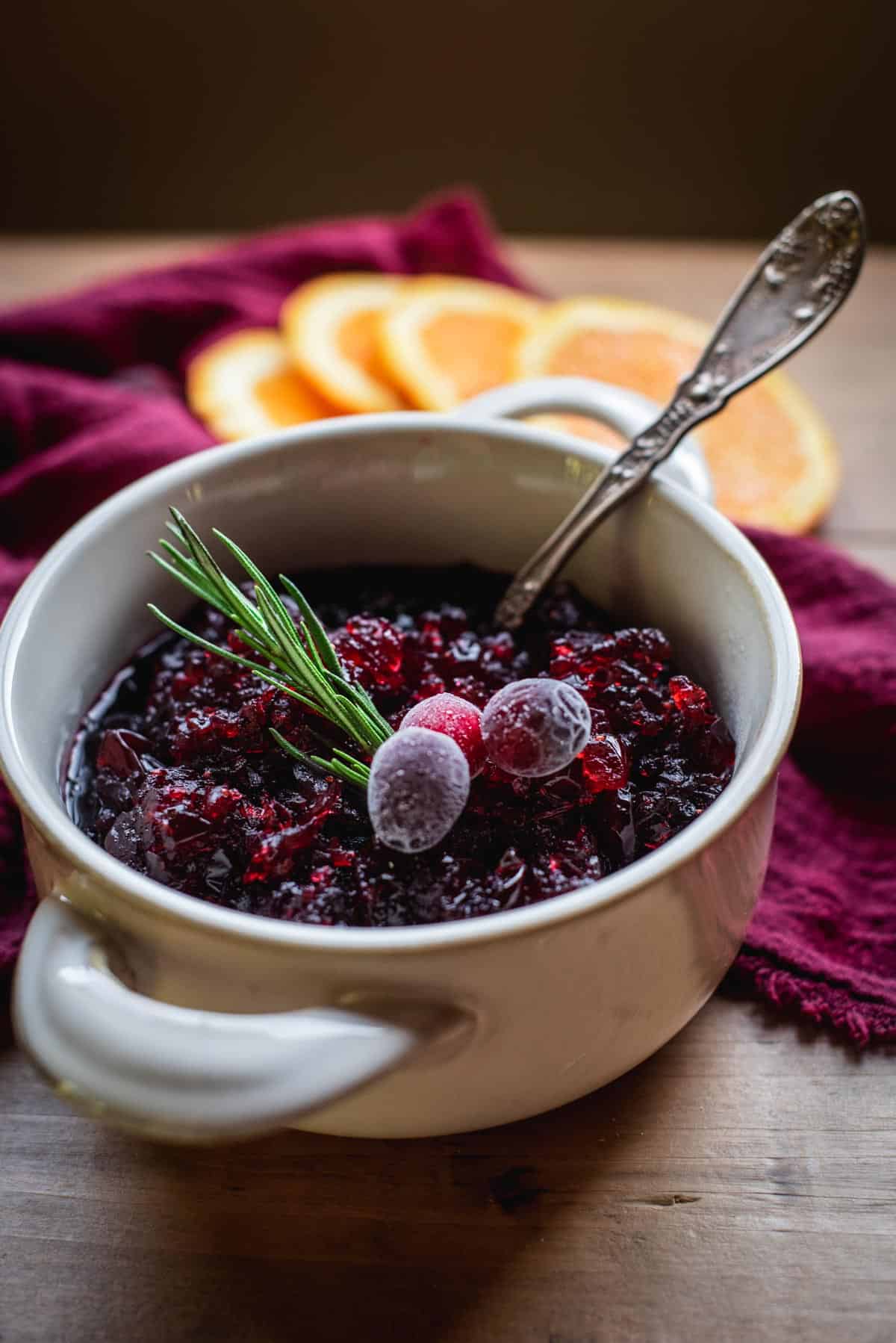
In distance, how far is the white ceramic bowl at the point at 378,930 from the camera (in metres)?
0.82

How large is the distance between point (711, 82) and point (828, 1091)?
269cm

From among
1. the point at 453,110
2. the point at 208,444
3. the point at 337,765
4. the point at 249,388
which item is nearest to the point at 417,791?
the point at 337,765

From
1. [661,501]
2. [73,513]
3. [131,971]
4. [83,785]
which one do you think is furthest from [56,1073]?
[73,513]

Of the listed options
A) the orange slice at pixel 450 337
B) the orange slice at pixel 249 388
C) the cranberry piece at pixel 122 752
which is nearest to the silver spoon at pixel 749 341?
the cranberry piece at pixel 122 752

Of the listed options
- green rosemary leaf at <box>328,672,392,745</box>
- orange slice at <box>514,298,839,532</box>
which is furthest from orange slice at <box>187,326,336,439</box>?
green rosemary leaf at <box>328,672,392,745</box>

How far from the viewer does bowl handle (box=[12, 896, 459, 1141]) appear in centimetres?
80

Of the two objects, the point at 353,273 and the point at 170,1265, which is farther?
the point at 353,273

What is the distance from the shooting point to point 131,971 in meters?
0.95

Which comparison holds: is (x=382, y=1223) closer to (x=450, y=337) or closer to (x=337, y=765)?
(x=337, y=765)

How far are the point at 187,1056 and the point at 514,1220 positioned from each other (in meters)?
0.37

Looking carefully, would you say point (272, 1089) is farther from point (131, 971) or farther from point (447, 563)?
point (447, 563)

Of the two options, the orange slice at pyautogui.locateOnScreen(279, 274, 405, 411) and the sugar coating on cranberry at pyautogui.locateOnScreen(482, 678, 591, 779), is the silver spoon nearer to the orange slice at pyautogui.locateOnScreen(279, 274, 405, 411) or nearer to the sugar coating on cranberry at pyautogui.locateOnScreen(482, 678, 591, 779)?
the sugar coating on cranberry at pyautogui.locateOnScreen(482, 678, 591, 779)

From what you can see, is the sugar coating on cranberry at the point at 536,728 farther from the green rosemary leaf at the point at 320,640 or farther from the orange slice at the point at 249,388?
the orange slice at the point at 249,388

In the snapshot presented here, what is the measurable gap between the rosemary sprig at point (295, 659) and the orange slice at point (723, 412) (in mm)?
791
